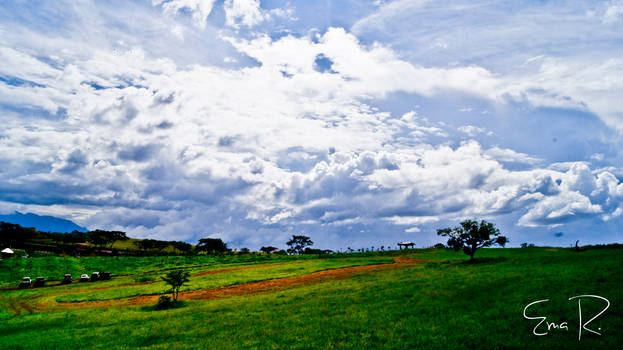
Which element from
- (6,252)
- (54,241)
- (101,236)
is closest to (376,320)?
(6,252)

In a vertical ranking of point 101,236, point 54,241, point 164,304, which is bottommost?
point 164,304

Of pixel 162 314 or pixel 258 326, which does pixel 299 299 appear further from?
pixel 162 314

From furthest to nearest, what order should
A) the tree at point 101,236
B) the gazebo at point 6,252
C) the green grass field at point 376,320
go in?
the tree at point 101,236
the gazebo at point 6,252
the green grass field at point 376,320

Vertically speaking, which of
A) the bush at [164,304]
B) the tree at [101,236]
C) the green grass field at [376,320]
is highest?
the tree at [101,236]

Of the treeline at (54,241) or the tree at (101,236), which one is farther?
the tree at (101,236)

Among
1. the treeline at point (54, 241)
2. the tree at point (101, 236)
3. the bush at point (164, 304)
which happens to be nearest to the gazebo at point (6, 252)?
the treeline at point (54, 241)

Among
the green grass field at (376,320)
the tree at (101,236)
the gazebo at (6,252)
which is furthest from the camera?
the tree at (101,236)

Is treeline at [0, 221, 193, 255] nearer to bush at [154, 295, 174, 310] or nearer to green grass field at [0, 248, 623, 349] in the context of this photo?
bush at [154, 295, 174, 310]

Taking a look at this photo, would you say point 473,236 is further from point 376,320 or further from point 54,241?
point 54,241

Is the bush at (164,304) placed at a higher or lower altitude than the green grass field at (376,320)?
lower

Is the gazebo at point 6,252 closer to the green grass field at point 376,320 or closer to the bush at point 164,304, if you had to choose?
the green grass field at point 376,320

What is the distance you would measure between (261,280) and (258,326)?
3489 cm

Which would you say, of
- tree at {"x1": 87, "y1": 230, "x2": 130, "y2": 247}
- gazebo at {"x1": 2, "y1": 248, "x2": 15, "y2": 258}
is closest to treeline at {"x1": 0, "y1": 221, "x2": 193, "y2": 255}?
tree at {"x1": 87, "y1": 230, "x2": 130, "y2": 247}

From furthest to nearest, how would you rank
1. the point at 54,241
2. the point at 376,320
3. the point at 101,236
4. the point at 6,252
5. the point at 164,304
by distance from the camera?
the point at 101,236 → the point at 54,241 → the point at 6,252 → the point at 164,304 → the point at 376,320
